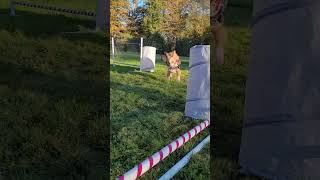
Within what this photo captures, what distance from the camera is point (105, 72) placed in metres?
3.85

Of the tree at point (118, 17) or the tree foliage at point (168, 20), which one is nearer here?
the tree at point (118, 17)

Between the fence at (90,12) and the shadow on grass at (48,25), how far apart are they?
0.05 metres

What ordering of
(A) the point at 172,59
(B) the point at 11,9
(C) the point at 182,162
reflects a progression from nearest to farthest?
(B) the point at 11,9 → (C) the point at 182,162 → (A) the point at 172,59

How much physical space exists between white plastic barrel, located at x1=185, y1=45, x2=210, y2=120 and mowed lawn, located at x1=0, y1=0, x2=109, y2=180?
3.54 feet

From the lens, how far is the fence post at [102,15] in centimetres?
317

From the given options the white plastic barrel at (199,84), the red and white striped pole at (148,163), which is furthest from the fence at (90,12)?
the white plastic barrel at (199,84)

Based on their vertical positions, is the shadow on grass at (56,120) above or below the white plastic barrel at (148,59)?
below

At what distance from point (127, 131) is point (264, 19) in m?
2.25

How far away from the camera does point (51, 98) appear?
3.41 m

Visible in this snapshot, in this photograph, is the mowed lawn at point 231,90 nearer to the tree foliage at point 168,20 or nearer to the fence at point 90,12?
the tree foliage at point 168,20

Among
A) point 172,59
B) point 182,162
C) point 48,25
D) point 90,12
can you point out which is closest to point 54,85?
point 48,25

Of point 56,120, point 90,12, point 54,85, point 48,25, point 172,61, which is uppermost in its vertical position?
point 90,12

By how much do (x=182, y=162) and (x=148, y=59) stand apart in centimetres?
116

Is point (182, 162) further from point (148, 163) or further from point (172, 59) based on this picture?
point (172, 59)
